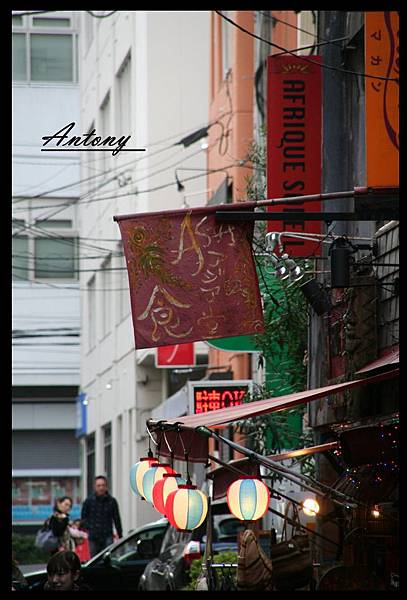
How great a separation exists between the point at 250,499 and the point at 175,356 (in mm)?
16831

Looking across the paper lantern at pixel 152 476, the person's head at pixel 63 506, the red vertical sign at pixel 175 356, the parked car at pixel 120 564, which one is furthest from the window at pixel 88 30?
the paper lantern at pixel 152 476

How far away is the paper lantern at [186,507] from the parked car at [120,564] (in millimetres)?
7841

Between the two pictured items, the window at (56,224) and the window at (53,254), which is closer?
the window at (53,254)

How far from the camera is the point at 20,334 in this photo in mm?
48188

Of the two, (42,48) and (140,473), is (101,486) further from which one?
(42,48)

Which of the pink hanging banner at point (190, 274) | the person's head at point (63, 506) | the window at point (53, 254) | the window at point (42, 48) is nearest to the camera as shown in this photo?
the pink hanging banner at point (190, 274)

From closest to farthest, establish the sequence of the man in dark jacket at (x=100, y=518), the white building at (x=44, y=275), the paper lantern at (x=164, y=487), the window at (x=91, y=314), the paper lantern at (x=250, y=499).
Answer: the paper lantern at (x=250, y=499)
the paper lantern at (x=164, y=487)
the man in dark jacket at (x=100, y=518)
the window at (x=91, y=314)
the white building at (x=44, y=275)

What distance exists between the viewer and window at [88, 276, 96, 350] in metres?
44.4

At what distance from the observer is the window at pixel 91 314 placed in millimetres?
44406

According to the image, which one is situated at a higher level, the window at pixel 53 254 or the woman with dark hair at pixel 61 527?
the window at pixel 53 254

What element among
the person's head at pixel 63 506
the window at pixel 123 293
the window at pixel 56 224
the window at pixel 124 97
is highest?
the window at pixel 124 97

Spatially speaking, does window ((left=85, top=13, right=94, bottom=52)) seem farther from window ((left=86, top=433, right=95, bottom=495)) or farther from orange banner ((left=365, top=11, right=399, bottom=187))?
orange banner ((left=365, top=11, right=399, bottom=187))

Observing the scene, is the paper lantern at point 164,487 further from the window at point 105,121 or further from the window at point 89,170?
the window at point 89,170

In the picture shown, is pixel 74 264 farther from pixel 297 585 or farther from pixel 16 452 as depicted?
pixel 297 585
